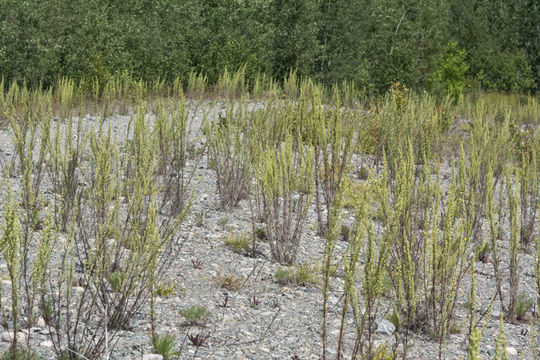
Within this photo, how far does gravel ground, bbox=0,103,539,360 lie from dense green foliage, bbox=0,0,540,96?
8986 millimetres

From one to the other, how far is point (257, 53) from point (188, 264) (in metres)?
17.1

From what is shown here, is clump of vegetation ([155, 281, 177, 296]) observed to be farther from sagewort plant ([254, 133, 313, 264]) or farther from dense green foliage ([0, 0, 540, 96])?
dense green foliage ([0, 0, 540, 96])

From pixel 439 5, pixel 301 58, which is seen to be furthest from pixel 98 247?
pixel 439 5

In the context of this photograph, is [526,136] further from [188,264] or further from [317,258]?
[188,264]

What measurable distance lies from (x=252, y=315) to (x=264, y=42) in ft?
61.6

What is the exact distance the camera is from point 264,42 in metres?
21.8

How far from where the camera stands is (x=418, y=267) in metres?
4.36

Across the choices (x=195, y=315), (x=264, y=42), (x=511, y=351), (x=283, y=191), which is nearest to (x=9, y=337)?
(x=195, y=315)

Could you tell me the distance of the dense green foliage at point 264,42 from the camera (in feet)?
54.8

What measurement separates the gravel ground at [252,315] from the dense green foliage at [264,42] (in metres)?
8.99

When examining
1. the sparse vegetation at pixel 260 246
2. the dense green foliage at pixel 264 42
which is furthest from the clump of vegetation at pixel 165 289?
the dense green foliage at pixel 264 42

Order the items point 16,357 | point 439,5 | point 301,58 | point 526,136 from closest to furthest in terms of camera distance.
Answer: point 16,357
point 526,136
point 301,58
point 439,5

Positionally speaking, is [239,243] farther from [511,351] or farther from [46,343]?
[511,351]

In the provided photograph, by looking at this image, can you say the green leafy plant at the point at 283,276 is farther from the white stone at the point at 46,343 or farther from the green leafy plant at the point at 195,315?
the white stone at the point at 46,343
